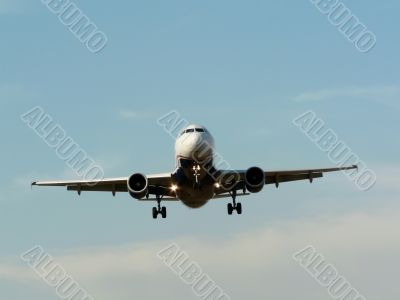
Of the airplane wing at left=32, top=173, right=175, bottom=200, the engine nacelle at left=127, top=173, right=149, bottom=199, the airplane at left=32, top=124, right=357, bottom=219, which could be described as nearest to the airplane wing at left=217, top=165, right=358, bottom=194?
the airplane at left=32, top=124, right=357, bottom=219

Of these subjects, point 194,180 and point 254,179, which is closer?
point 194,180

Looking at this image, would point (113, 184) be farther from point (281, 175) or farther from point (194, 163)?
point (281, 175)

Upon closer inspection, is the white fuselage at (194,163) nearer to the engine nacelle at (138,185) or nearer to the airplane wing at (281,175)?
the airplane wing at (281,175)

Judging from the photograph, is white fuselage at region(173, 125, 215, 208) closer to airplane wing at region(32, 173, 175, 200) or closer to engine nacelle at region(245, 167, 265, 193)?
airplane wing at region(32, 173, 175, 200)

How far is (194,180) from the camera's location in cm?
4406

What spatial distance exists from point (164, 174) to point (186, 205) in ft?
8.36

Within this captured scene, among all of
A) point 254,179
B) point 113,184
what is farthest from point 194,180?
point 113,184

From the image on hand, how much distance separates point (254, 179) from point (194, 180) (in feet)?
11.7

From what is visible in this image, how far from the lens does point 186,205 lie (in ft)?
157

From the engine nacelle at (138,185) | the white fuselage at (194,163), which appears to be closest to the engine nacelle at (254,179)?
the white fuselage at (194,163)

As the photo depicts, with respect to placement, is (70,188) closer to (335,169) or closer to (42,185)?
(42,185)

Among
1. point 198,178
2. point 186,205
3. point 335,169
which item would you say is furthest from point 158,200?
point 335,169

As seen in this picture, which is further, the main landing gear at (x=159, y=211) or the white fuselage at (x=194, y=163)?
the main landing gear at (x=159, y=211)

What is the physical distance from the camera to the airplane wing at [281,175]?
4612 centimetres
